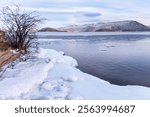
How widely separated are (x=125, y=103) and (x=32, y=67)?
505cm

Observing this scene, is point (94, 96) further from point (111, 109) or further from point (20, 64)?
point (20, 64)

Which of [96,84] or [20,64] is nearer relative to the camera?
[96,84]

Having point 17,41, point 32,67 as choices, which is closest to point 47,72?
point 32,67

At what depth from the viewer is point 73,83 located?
8789 mm

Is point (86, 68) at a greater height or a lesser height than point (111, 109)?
lesser

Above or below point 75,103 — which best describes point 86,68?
below

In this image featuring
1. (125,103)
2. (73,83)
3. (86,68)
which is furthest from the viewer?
(86,68)

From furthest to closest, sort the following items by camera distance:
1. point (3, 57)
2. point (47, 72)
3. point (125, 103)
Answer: point (3, 57) → point (47, 72) → point (125, 103)

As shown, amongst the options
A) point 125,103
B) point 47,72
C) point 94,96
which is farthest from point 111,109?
point 47,72

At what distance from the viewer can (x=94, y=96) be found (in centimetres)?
745

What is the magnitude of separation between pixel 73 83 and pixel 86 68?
A: 15.5 feet

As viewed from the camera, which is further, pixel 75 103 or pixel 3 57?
pixel 3 57

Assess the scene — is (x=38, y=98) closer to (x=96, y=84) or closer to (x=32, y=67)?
(x=96, y=84)

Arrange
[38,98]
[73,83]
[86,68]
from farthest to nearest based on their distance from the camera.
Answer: [86,68] → [73,83] → [38,98]
